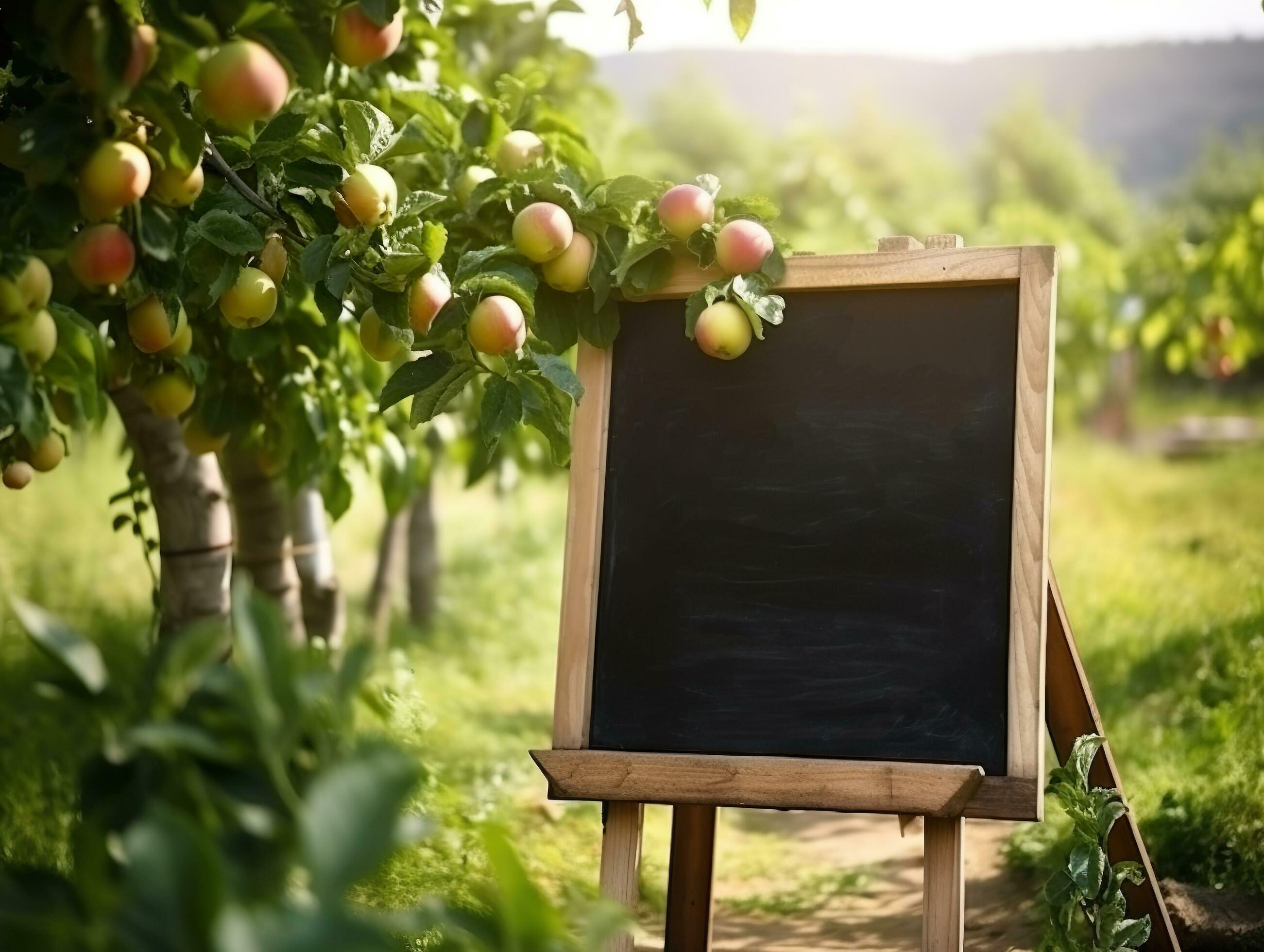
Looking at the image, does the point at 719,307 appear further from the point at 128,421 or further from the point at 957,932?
the point at 128,421

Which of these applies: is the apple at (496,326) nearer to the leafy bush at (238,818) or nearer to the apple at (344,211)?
the apple at (344,211)

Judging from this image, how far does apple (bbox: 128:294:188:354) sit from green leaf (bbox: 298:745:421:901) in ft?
3.83

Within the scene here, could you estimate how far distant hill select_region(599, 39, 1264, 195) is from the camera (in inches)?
1489

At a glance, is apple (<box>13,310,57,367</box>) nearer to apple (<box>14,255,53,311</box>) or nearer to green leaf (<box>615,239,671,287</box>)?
apple (<box>14,255,53,311</box>)

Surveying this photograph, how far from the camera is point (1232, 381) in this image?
54.1 feet

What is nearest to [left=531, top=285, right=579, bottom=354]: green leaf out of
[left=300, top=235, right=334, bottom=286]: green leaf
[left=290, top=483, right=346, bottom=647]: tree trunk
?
[left=300, top=235, right=334, bottom=286]: green leaf

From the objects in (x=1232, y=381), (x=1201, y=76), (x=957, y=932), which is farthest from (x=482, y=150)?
(x=1201, y=76)

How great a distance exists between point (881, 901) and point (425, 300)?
1.77 metres

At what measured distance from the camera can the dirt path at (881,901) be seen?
96.7 inches

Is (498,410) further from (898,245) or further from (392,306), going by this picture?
(898,245)

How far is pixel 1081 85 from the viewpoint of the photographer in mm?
42000

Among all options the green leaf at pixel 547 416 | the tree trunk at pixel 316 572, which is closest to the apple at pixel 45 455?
the green leaf at pixel 547 416

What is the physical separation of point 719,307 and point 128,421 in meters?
1.40

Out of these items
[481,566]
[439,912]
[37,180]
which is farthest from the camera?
[481,566]
